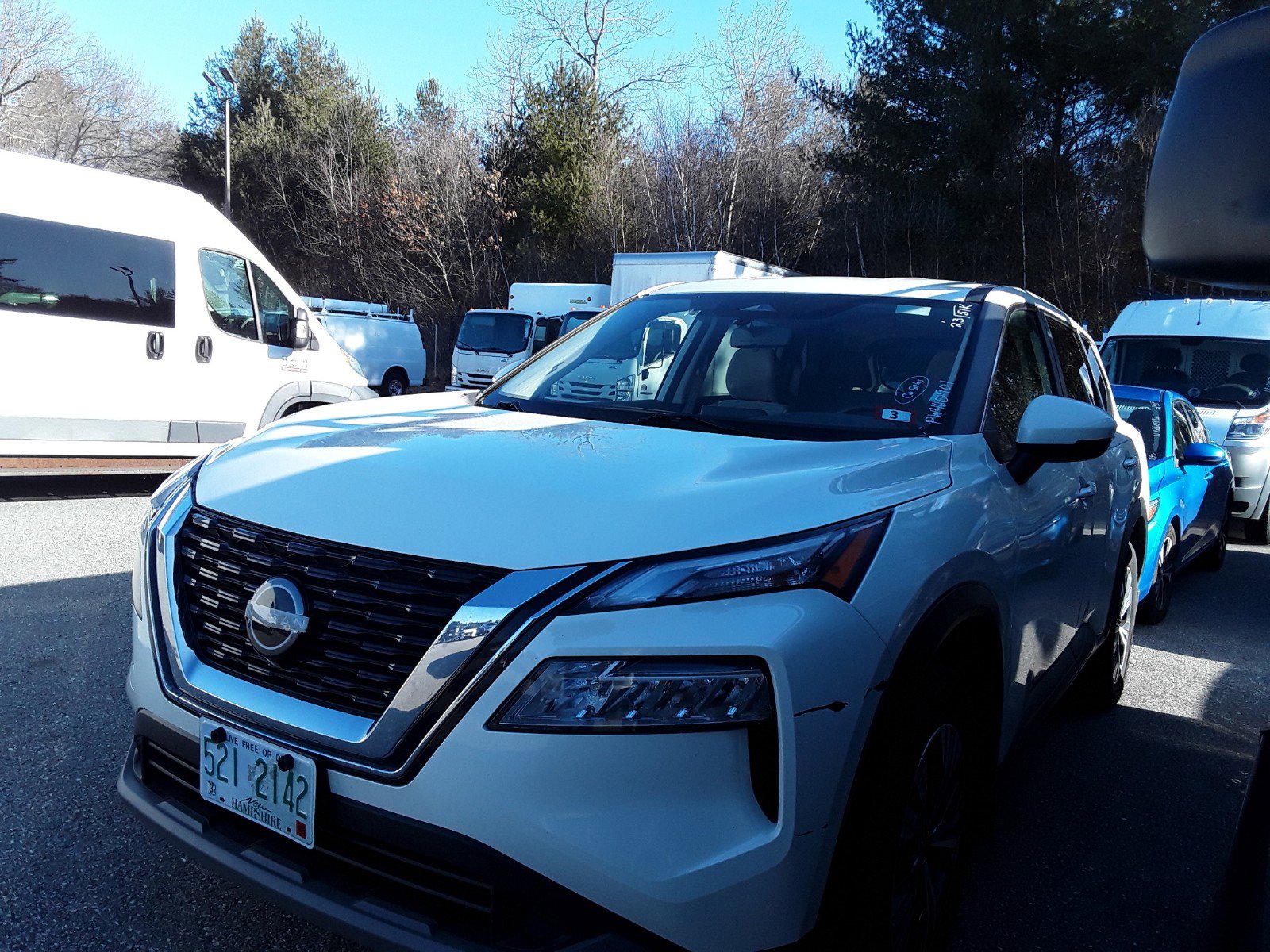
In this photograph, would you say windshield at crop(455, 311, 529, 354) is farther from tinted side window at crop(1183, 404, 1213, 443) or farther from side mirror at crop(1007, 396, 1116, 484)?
side mirror at crop(1007, 396, 1116, 484)

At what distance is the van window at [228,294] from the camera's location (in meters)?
8.55

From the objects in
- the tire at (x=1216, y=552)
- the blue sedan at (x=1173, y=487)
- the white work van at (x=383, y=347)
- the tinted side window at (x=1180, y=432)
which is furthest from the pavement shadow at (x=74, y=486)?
the white work van at (x=383, y=347)

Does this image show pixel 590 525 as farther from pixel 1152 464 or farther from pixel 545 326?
pixel 545 326

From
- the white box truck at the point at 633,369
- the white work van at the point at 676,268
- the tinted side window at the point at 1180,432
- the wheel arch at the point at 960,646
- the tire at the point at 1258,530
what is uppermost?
the white work van at the point at 676,268

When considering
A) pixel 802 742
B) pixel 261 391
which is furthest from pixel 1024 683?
pixel 261 391

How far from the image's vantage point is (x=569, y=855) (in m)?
1.71

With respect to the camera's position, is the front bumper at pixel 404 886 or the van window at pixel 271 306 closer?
the front bumper at pixel 404 886

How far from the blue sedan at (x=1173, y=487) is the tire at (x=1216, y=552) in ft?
0.09

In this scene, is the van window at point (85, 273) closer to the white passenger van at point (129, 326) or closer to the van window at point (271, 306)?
the white passenger van at point (129, 326)

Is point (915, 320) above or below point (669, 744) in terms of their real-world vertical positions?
above

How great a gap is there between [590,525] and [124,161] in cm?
4914

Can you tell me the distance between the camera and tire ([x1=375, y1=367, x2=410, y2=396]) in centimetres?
2164

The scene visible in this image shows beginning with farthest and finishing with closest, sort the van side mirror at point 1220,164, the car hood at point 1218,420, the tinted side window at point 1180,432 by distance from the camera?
the car hood at point 1218,420
the tinted side window at point 1180,432
the van side mirror at point 1220,164

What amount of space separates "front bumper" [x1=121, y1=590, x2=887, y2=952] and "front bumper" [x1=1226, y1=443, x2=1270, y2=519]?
949 centimetres
